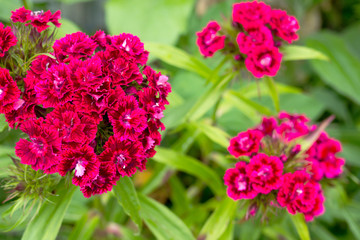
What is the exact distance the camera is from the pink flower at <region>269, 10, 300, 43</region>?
120 centimetres

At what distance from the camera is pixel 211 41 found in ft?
4.06

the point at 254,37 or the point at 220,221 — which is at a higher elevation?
the point at 254,37

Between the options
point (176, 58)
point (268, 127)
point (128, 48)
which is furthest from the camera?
point (176, 58)

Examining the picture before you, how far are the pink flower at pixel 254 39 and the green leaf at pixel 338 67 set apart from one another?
1019 millimetres

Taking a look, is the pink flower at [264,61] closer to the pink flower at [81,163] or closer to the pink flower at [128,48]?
the pink flower at [128,48]

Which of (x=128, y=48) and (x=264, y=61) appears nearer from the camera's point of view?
(x=128, y=48)

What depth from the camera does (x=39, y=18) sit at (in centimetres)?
95

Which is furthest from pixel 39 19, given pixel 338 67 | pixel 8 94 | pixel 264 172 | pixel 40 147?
pixel 338 67

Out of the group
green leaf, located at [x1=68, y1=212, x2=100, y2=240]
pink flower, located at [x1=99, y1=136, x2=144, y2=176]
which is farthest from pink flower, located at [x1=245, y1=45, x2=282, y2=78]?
green leaf, located at [x1=68, y1=212, x2=100, y2=240]

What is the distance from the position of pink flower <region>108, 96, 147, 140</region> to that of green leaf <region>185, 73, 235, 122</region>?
464mm

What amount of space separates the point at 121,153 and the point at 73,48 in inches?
10.5

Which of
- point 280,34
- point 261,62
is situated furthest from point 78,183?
point 280,34

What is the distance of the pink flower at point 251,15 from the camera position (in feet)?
3.87

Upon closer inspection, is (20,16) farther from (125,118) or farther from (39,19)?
(125,118)
